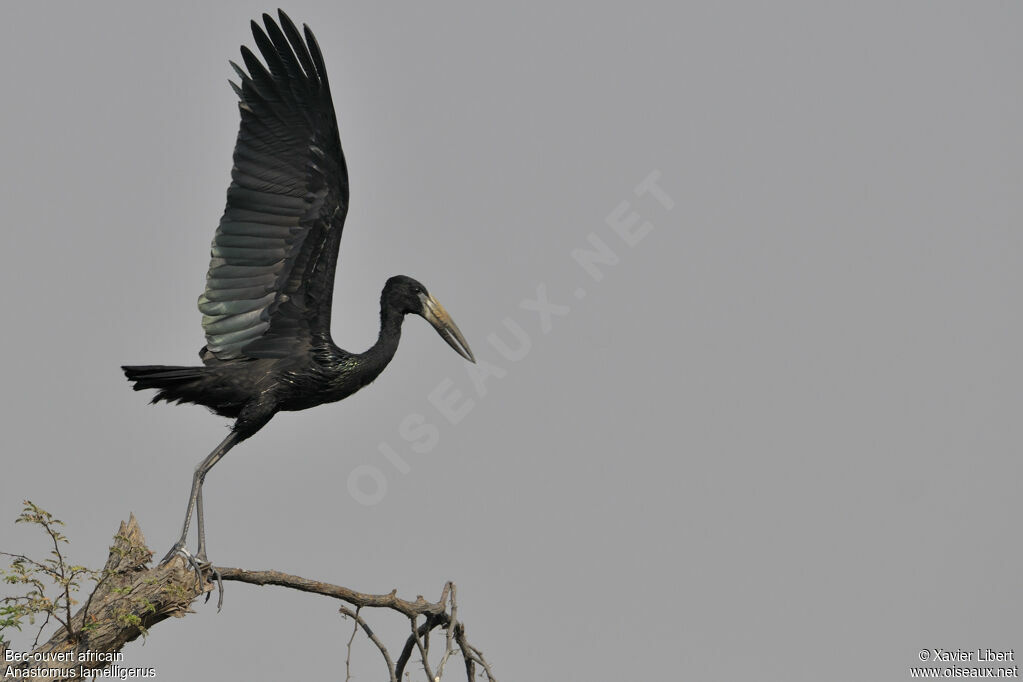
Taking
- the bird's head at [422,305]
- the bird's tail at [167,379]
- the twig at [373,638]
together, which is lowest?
the twig at [373,638]

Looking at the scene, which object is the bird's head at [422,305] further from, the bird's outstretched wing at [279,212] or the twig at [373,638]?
the twig at [373,638]

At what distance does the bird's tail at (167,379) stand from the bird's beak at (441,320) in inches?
70.7

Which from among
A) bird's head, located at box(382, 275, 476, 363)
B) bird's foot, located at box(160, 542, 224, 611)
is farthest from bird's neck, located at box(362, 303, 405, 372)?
bird's foot, located at box(160, 542, 224, 611)

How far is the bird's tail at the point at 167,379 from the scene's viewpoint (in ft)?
27.8

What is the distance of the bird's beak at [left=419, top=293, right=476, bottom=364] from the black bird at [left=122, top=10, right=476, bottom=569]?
78 cm

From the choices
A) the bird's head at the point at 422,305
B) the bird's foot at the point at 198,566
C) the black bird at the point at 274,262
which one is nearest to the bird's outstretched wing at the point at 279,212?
the black bird at the point at 274,262

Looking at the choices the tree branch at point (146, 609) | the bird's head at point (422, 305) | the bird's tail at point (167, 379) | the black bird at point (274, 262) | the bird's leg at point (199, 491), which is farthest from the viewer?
the bird's head at point (422, 305)

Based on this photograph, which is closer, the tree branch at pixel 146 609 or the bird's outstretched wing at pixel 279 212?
the tree branch at pixel 146 609

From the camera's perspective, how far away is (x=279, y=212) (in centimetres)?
886

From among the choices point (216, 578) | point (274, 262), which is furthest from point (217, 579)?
point (274, 262)

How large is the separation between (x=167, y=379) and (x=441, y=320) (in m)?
2.16

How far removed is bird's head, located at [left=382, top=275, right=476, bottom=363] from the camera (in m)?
9.70

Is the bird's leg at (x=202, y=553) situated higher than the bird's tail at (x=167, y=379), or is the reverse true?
the bird's tail at (x=167, y=379)

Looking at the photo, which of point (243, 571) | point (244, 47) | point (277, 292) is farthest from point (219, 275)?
point (243, 571)
